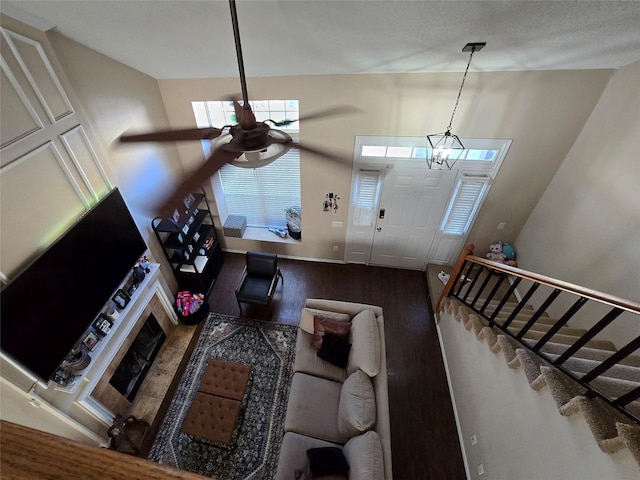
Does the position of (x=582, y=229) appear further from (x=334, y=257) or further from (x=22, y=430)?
(x=22, y=430)

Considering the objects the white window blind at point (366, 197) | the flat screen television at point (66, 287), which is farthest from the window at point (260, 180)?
the flat screen television at point (66, 287)

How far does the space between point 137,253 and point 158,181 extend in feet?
3.60

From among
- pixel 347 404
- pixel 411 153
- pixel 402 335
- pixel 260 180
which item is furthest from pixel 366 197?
pixel 347 404

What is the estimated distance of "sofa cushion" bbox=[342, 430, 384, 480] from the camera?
2.39 meters

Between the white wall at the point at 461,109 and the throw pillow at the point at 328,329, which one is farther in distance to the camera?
the throw pillow at the point at 328,329

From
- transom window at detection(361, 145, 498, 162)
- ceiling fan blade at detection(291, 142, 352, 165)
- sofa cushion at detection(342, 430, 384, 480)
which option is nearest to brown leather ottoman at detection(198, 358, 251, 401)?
sofa cushion at detection(342, 430, 384, 480)

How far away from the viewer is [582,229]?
11.3 ft

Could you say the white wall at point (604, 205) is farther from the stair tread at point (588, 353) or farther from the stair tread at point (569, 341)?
the stair tread at point (588, 353)

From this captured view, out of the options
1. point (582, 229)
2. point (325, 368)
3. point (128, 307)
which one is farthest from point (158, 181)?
point (582, 229)

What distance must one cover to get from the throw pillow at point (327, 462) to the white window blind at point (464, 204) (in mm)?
3489

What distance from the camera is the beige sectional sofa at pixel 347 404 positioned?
258 centimetres

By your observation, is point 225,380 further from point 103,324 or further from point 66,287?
point 66,287

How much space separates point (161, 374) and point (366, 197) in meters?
3.77

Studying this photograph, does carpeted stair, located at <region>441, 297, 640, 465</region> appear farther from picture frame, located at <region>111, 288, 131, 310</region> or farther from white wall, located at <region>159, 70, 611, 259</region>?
picture frame, located at <region>111, 288, 131, 310</region>
